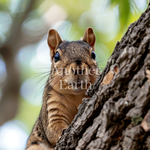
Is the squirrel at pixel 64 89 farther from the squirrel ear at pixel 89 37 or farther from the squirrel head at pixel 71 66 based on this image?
the squirrel ear at pixel 89 37

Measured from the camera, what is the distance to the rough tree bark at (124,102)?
2.69 ft

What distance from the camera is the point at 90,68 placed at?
1892 mm

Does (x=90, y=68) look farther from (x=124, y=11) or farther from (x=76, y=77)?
(x=124, y=11)

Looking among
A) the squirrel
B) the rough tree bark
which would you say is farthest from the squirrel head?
the rough tree bark

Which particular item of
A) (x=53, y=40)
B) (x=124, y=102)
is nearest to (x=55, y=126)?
(x=53, y=40)

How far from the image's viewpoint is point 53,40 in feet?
7.63

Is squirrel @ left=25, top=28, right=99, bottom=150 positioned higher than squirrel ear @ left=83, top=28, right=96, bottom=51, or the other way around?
squirrel ear @ left=83, top=28, right=96, bottom=51

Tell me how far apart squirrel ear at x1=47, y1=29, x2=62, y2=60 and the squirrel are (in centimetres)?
11

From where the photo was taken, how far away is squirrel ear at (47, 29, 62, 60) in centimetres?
229

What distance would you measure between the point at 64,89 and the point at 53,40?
710 millimetres

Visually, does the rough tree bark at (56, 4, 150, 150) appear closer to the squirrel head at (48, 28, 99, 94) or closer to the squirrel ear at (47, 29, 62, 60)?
the squirrel head at (48, 28, 99, 94)

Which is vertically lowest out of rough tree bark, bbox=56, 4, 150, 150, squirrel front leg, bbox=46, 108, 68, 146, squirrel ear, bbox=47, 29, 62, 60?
squirrel front leg, bbox=46, 108, 68, 146

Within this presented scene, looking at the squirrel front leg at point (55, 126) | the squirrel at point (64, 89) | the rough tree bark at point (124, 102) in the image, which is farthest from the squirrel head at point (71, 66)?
the rough tree bark at point (124, 102)

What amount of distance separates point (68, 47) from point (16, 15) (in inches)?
84.8
